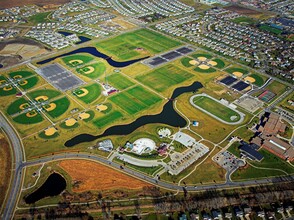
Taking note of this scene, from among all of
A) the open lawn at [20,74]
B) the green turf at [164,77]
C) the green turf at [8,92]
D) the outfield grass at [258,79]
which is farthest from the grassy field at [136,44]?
the green turf at [8,92]

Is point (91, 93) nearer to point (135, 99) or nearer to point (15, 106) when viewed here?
point (135, 99)

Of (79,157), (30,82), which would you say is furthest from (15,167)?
(30,82)

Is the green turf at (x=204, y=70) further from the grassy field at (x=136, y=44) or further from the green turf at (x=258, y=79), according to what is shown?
the grassy field at (x=136, y=44)

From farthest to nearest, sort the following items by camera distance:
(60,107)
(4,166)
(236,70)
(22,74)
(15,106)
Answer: (236,70) → (22,74) → (15,106) → (60,107) → (4,166)

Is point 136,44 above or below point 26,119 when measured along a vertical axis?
above

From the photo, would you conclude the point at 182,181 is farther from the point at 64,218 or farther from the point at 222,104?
the point at 222,104

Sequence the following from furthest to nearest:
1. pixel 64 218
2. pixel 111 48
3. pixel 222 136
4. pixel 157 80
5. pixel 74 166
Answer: pixel 111 48, pixel 157 80, pixel 222 136, pixel 74 166, pixel 64 218

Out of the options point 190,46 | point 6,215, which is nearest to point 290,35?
point 190,46

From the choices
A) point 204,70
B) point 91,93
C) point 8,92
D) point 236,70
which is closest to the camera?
point 91,93
